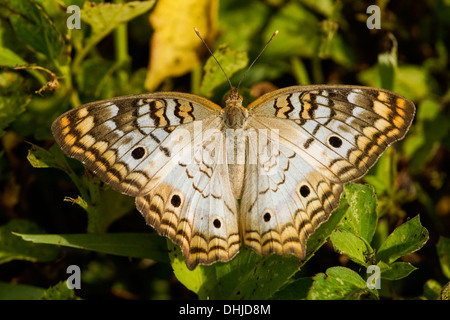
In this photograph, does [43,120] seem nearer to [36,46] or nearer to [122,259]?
[36,46]

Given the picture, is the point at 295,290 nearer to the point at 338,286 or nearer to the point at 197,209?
the point at 338,286

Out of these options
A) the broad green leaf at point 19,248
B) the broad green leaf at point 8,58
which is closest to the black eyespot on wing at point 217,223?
the broad green leaf at point 19,248

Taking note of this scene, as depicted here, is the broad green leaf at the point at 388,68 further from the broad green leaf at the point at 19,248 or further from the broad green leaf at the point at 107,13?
the broad green leaf at the point at 19,248

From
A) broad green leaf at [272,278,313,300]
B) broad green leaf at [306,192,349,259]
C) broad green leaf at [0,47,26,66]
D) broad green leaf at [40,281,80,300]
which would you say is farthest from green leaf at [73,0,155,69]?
broad green leaf at [272,278,313,300]

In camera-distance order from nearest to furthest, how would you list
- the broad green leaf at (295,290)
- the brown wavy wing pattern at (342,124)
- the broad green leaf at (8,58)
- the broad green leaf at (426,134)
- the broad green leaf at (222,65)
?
1. the brown wavy wing pattern at (342,124)
2. the broad green leaf at (295,290)
3. the broad green leaf at (8,58)
4. the broad green leaf at (222,65)
5. the broad green leaf at (426,134)

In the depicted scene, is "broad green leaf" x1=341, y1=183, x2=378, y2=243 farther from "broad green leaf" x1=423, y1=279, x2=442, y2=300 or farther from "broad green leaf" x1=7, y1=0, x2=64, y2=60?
"broad green leaf" x1=7, y1=0, x2=64, y2=60

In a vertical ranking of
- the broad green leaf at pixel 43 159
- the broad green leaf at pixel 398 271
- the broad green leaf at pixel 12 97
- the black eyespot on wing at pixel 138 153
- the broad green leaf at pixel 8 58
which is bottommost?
the broad green leaf at pixel 398 271

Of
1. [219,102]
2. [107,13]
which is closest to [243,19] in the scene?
[219,102]

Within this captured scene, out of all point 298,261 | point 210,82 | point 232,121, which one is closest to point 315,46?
point 210,82
